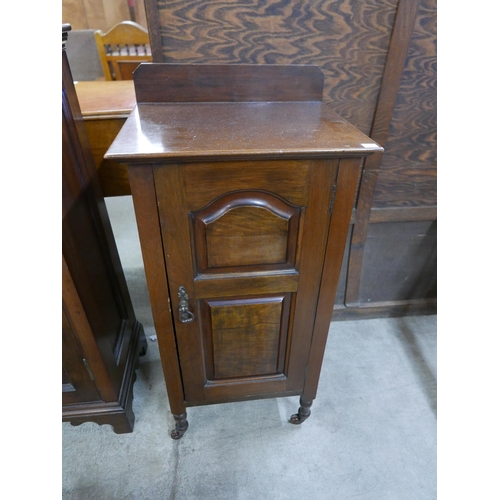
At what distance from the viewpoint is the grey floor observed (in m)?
1.04

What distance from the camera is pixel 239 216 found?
0.72 meters

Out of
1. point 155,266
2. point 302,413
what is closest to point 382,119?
point 155,266

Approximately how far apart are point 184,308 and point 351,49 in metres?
0.95

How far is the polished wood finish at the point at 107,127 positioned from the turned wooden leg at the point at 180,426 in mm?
781

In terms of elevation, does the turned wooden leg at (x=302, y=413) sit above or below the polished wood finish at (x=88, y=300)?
below

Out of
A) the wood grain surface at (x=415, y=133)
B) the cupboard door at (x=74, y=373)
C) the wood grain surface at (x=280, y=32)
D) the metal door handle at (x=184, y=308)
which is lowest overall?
the cupboard door at (x=74, y=373)

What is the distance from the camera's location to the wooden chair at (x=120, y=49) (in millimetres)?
2145

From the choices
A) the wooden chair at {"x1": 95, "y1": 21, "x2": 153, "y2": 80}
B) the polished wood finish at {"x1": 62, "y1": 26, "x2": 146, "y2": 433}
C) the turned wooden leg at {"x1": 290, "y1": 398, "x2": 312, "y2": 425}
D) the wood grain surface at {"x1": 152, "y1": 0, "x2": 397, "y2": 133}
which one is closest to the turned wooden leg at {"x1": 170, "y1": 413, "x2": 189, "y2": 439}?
the polished wood finish at {"x1": 62, "y1": 26, "x2": 146, "y2": 433}

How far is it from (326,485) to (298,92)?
1223 millimetres

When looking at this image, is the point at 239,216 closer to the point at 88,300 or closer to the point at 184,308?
the point at 184,308

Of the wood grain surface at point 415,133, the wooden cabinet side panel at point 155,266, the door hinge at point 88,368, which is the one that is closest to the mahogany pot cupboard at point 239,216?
the wooden cabinet side panel at point 155,266

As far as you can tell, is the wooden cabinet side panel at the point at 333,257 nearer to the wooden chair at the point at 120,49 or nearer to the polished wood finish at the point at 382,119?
the polished wood finish at the point at 382,119

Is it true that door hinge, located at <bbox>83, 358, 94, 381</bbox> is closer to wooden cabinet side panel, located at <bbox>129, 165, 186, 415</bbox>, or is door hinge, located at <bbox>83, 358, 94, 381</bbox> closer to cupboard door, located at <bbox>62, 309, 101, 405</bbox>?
cupboard door, located at <bbox>62, 309, 101, 405</bbox>

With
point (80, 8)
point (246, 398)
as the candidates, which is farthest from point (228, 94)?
point (80, 8)
